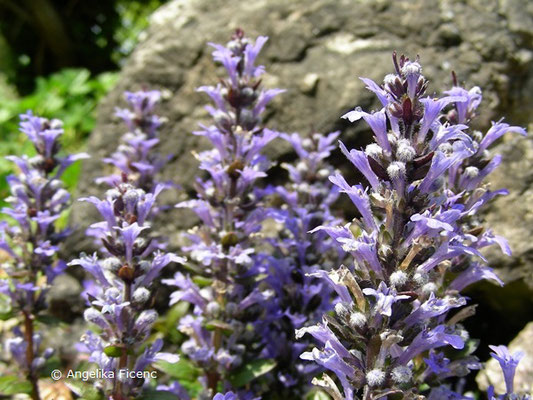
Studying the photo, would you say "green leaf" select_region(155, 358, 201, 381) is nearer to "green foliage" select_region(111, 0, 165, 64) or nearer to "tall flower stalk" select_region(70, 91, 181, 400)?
"tall flower stalk" select_region(70, 91, 181, 400)

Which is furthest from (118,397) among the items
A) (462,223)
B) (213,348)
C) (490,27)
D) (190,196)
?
(490,27)

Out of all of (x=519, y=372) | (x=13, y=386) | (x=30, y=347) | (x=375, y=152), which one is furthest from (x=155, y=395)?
(x=519, y=372)

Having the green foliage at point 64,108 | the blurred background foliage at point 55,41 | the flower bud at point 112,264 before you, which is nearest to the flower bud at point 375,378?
Result: the flower bud at point 112,264

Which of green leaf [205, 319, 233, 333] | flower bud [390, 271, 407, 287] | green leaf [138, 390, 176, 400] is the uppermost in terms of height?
flower bud [390, 271, 407, 287]

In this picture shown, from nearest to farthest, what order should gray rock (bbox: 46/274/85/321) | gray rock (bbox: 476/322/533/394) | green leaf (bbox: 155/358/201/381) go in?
1. green leaf (bbox: 155/358/201/381)
2. gray rock (bbox: 476/322/533/394)
3. gray rock (bbox: 46/274/85/321)

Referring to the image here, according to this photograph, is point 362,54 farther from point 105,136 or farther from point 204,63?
point 105,136

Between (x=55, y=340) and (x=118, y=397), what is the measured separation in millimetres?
2732

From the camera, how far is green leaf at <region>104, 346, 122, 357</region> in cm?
272

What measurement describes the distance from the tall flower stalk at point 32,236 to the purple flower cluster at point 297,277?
1.46m

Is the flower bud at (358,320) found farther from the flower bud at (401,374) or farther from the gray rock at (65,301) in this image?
the gray rock at (65,301)

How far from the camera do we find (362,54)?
5141 mm

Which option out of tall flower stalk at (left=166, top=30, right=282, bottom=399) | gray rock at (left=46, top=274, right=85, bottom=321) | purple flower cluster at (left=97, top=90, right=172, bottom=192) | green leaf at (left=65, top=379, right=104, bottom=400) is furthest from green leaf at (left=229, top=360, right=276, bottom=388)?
gray rock at (left=46, top=274, right=85, bottom=321)

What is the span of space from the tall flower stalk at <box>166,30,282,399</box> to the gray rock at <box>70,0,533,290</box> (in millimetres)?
1564

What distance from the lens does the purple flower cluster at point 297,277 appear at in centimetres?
353
